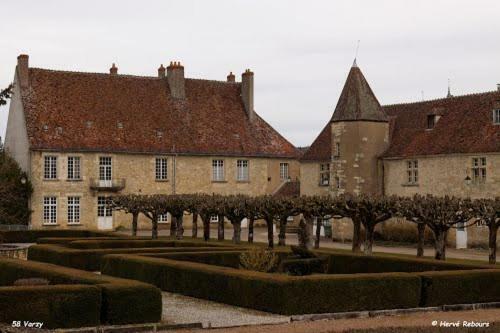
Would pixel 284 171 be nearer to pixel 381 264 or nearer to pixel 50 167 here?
pixel 50 167

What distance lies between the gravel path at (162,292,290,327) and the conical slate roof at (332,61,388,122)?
76.4 ft

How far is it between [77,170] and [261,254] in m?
27.0

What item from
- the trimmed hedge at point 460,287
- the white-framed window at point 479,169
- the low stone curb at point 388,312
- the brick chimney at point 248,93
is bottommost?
the low stone curb at point 388,312

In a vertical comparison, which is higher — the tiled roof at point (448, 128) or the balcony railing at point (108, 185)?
the tiled roof at point (448, 128)

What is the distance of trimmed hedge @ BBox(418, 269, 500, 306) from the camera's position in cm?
1789

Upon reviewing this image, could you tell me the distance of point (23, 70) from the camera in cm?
4709

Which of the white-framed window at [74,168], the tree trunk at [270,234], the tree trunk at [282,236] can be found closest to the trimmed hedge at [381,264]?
the tree trunk at [270,234]

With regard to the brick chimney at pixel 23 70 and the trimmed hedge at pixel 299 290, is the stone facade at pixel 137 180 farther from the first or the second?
the trimmed hedge at pixel 299 290

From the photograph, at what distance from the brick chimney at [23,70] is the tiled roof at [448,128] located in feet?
65.1

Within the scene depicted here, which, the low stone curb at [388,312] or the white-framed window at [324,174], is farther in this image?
the white-framed window at [324,174]

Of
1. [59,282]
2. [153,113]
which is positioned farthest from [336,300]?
[153,113]

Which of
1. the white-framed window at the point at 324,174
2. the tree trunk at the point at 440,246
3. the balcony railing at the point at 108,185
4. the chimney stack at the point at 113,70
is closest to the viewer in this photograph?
the tree trunk at the point at 440,246

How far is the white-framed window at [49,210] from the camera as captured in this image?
4547 centimetres

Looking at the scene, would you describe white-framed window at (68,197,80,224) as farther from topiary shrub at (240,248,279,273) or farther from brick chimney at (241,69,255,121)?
topiary shrub at (240,248,279,273)
